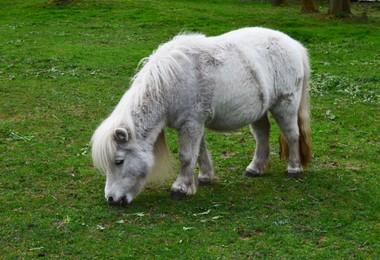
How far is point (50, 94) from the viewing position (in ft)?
41.0

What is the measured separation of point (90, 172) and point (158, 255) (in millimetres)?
2716

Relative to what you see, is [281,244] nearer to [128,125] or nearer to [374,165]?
[128,125]

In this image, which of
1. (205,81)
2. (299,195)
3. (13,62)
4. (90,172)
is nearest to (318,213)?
(299,195)

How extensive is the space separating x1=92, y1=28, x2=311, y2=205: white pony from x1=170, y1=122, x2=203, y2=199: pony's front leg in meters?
0.01

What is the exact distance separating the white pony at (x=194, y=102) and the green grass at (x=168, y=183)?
0.39m

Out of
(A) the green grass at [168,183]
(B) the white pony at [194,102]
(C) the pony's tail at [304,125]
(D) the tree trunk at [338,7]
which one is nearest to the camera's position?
(A) the green grass at [168,183]

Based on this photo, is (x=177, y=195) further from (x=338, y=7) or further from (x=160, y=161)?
(x=338, y=7)

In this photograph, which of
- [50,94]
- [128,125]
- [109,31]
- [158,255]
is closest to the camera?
[158,255]

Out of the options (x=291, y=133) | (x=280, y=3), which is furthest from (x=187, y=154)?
(x=280, y=3)

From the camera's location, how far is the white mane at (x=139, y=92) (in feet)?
21.2

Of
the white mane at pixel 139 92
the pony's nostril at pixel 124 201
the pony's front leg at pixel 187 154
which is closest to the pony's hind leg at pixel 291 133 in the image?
the pony's front leg at pixel 187 154

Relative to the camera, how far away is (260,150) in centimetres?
809

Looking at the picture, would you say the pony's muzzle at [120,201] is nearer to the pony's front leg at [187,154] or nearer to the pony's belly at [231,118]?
the pony's front leg at [187,154]

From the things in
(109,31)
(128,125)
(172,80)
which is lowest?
(109,31)
